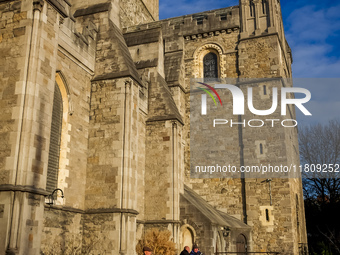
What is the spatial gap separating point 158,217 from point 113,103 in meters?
5.59

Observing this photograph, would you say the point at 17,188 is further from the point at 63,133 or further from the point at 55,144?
the point at 63,133

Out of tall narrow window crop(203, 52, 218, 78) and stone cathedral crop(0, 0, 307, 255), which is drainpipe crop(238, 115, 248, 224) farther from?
tall narrow window crop(203, 52, 218, 78)

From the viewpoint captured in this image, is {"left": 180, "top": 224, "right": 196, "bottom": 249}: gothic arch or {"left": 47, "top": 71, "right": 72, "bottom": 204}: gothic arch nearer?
{"left": 47, "top": 71, "right": 72, "bottom": 204}: gothic arch

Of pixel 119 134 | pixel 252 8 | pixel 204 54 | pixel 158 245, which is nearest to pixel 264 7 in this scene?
pixel 252 8

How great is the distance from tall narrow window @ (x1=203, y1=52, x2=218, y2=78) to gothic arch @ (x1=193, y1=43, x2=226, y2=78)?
0.19m

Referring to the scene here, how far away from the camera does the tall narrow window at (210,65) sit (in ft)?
71.9

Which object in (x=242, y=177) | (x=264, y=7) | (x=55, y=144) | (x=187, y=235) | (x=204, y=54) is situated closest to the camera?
(x=55, y=144)

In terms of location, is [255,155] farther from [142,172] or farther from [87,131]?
[87,131]

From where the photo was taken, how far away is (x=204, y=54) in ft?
73.6

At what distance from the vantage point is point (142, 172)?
15.7 meters

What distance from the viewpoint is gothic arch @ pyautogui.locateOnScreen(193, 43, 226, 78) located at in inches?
850

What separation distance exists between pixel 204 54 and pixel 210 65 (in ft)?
2.75

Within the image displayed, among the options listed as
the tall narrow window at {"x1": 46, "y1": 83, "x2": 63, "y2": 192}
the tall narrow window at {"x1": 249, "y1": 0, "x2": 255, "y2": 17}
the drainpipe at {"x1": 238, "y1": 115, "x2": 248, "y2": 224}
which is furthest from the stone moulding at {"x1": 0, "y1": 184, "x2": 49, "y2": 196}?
the tall narrow window at {"x1": 249, "y1": 0, "x2": 255, "y2": 17}

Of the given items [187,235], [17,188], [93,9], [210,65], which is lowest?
[187,235]
